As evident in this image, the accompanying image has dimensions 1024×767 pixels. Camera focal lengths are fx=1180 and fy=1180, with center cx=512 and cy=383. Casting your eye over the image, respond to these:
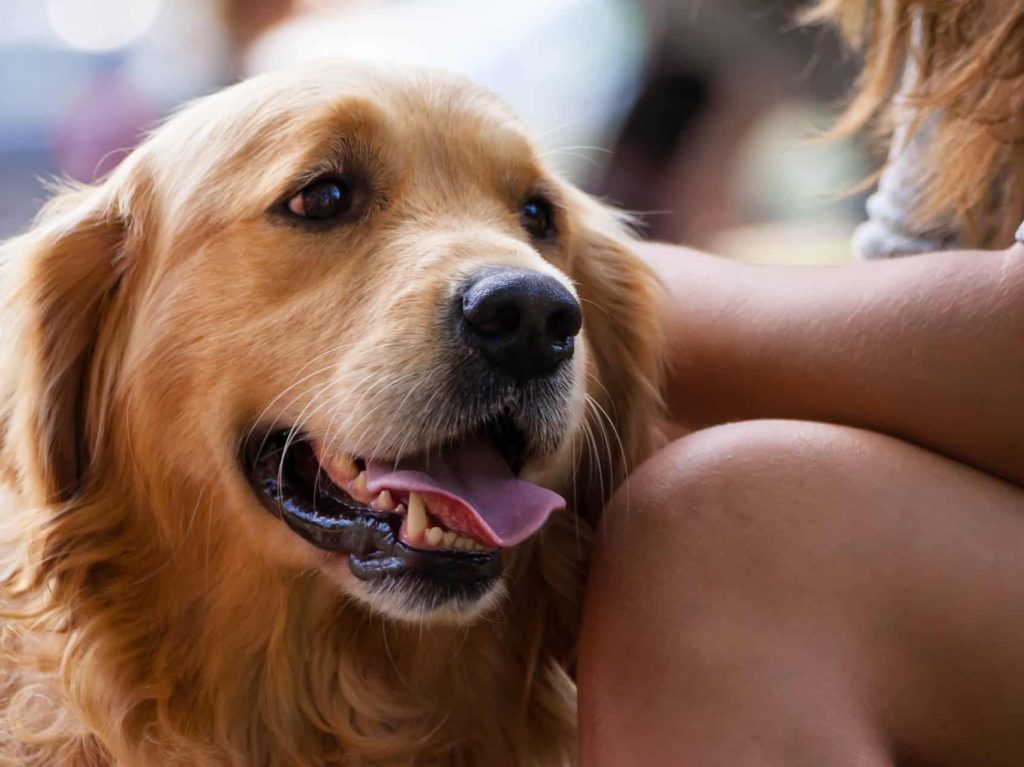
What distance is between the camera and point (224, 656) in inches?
55.3

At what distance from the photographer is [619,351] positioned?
5.50ft

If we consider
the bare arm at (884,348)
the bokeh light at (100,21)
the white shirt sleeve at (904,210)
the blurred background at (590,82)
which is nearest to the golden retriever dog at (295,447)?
the bare arm at (884,348)

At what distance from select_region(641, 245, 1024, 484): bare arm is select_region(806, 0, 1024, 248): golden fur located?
0.20 m

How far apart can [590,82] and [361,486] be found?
2403mm

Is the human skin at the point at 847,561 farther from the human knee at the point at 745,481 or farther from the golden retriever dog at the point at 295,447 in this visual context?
the golden retriever dog at the point at 295,447

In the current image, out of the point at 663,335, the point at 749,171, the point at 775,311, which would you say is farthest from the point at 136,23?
the point at 775,311

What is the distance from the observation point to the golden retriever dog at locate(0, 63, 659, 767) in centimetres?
124

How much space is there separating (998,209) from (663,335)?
471 mm

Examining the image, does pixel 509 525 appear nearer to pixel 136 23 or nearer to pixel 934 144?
pixel 934 144

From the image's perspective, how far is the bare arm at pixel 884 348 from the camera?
1.22 m

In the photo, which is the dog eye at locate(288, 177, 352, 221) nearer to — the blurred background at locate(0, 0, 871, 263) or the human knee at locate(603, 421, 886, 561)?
the human knee at locate(603, 421, 886, 561)

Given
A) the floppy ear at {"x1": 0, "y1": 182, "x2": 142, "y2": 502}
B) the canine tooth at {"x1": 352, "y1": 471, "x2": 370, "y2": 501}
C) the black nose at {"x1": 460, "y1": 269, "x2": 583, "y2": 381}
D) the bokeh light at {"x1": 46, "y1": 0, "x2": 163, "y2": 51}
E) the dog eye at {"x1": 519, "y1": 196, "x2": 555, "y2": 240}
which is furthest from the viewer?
the bokeh light at {"x1": 46, "y1": 0, "x2": 163, "y2": 51}

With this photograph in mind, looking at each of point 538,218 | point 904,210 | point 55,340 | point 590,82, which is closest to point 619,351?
point 538,218

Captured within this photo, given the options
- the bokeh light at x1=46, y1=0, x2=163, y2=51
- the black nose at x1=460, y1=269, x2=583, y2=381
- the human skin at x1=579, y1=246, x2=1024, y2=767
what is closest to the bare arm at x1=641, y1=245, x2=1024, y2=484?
the human skin at x1=579, y1=246, x2=1024, y2=767
